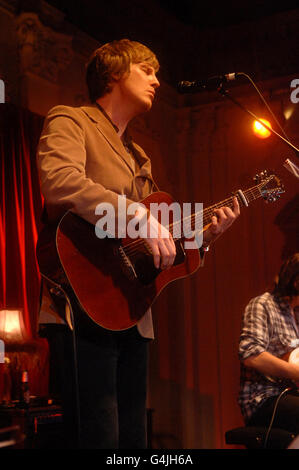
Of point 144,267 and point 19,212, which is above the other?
point 19,212

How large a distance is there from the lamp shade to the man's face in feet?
7.09

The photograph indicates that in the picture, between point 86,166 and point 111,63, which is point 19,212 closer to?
point 111,63

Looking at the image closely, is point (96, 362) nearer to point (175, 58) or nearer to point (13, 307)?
point (13, 307)

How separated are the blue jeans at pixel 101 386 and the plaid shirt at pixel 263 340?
172 centimetres

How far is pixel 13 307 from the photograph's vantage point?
4.21m

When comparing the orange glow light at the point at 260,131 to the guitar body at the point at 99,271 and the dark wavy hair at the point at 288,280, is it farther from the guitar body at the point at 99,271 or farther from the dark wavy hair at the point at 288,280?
the guitar body at the point at 99,271

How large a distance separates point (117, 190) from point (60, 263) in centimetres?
36

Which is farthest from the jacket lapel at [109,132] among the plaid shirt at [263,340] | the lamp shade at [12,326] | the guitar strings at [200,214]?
the lamp shade at [12,326]

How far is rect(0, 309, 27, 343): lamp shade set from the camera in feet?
12.4

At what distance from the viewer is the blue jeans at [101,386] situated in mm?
1640

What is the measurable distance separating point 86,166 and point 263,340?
200 centimetres

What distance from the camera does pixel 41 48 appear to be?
487 centimetres

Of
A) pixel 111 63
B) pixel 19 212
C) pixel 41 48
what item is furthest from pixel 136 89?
pixel 41 48
